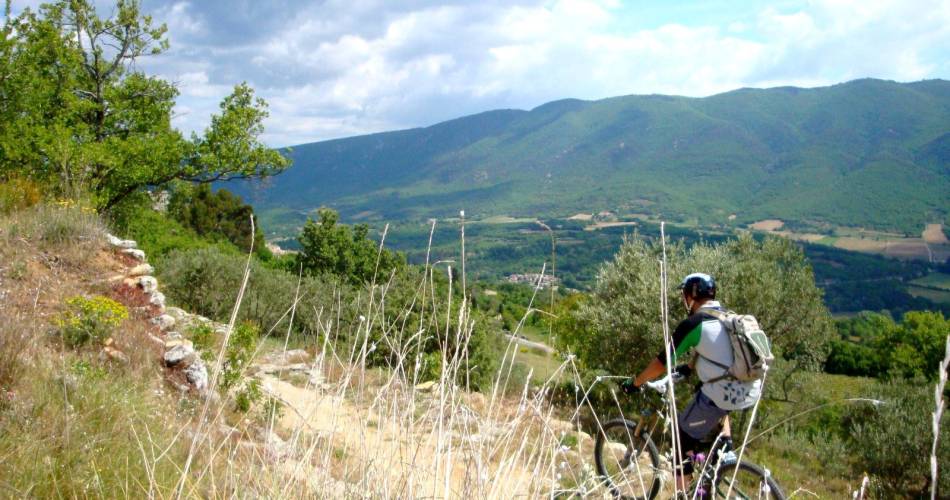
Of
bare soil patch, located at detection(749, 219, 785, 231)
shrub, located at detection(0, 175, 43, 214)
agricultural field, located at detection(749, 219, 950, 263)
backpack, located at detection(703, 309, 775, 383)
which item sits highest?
shrub, located at detection(0, 175, 43, 214)

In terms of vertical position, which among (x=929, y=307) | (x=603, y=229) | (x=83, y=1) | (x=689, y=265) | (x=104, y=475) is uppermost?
(x=83, y=1)

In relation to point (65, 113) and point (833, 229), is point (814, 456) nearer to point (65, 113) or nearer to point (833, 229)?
point (65, 113)

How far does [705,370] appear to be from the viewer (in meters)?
4.47

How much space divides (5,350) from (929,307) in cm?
11059

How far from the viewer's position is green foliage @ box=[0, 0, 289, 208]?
1695 centimetres

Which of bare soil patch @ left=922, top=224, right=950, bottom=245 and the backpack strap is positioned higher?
the backpack strap

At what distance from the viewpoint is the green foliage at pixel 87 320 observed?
520 centimetres

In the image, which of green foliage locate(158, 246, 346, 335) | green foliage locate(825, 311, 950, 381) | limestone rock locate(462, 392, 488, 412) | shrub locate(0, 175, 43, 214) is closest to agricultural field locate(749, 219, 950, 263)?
green foliage locate(825, 311, 950, 381)

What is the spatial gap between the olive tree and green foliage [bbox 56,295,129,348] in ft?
29.4

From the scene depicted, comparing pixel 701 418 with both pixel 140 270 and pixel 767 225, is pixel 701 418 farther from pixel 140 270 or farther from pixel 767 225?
pixel 767 225

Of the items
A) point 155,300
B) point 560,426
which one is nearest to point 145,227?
point 155,300

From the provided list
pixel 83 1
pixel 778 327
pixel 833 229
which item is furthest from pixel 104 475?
pixel 833 229

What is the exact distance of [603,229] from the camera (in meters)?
132

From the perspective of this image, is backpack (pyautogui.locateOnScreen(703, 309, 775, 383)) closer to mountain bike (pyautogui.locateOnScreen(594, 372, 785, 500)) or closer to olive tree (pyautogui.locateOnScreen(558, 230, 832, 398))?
mountain bike (pyautogui.locateOnScreen(594, 372, 785, 500))
